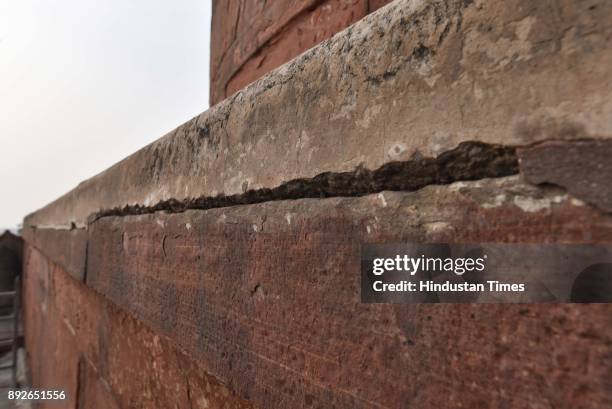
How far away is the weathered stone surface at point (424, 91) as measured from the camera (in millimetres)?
A: 474

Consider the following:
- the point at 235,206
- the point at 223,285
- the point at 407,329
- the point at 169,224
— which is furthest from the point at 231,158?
the point at 407,329

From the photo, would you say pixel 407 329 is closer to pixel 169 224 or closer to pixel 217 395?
pixel 217 395

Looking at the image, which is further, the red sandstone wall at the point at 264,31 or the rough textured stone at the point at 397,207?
the red sandstone wall at the point at 264,31

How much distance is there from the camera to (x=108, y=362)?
2010 mm

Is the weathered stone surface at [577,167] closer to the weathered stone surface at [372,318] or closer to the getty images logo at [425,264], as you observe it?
the weathered stone surface at [372,318]

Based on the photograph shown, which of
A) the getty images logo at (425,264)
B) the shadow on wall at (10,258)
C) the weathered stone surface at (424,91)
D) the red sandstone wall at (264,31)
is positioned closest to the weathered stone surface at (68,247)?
the red sandstone wall at (264,31)

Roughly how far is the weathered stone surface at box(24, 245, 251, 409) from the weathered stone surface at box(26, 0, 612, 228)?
0.58 meters

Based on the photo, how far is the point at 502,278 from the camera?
54cm

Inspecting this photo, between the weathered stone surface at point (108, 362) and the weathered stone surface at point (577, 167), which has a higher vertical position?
the weathered stone surface at point (577, 167)

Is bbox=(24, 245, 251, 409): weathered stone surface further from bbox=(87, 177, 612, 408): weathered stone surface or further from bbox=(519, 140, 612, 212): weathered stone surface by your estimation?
bbox=(519, 140, 612, 212): weathered stone surface

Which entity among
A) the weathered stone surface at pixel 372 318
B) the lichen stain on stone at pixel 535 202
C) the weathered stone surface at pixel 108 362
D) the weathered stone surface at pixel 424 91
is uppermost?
the weathered stone surface at pixel 424 91

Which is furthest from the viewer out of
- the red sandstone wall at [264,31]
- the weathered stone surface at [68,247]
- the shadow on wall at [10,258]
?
the shadow on wall at [10,258]

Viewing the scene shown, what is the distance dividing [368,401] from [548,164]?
16.1 inches

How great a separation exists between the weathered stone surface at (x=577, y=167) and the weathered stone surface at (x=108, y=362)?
0.78 meters
